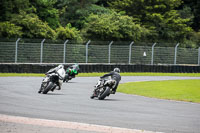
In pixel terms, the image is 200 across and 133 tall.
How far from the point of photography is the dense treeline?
3694 cm

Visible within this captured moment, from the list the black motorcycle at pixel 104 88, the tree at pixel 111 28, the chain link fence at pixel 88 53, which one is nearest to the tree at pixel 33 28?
the chain link fence at pixel 88 53

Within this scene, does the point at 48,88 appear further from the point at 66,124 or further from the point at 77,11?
the point at 77,11

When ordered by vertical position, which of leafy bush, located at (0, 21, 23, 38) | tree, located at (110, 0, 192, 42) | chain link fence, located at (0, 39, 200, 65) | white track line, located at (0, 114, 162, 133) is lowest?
white track line, located at (0, 114, 162, 133)

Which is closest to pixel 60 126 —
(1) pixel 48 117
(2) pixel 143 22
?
(1) pixel 48 117

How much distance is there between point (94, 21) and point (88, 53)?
395 inches

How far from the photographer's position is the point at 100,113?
10.9 meters

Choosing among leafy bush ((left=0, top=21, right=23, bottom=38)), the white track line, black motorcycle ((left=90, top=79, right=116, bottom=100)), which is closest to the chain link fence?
leafy bush ((left=0, top=21, right=23, bottom=38))

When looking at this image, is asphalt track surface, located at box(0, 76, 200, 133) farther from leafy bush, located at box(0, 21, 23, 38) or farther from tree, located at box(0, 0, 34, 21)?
tree, located at box(0, 0, 34, 21)

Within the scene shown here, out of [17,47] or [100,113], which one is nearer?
[100,113]

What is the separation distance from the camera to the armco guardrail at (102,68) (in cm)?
2808

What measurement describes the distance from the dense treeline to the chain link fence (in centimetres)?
366

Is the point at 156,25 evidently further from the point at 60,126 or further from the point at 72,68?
the point at 60,126

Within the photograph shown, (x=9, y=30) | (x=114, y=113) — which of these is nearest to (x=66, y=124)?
(x=114, y=113)

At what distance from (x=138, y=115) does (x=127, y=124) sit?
1568 millimetres
